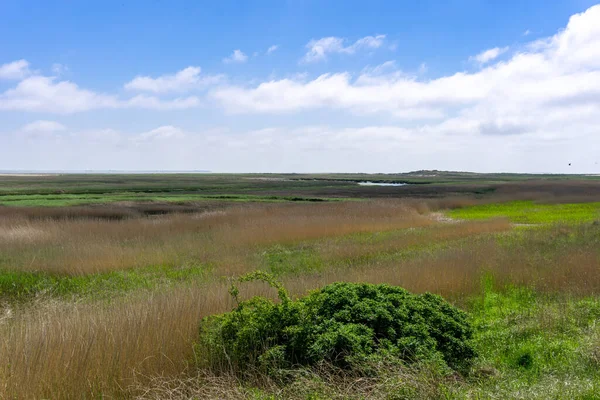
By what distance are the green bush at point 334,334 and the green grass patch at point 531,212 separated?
21896 millimetres

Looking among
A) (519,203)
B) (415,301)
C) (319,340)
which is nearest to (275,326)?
(319,340)

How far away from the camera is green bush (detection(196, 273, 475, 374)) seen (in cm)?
528

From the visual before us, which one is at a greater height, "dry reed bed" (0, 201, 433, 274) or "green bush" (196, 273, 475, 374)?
"green bush" (196, 273, 475, 374)

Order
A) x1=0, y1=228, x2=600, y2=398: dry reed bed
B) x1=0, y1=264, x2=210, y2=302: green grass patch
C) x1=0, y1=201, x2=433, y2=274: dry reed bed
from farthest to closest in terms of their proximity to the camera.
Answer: x1=0, y1=201, x2=433, y2=274: dry reed bed → x1=0, y1=264, x2=210, y2=302: green grass patch → x1=0, y1=228, x2=600, y2=398: dry reed bed

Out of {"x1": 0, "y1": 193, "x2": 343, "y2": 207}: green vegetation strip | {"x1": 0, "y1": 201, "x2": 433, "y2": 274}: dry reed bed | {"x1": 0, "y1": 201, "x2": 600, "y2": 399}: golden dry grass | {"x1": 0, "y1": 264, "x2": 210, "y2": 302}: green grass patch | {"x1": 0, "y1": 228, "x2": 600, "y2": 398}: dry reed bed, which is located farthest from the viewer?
{"x1": 0, "y1": 193, "x2": 343, "y2": 207}: green vegetation strip

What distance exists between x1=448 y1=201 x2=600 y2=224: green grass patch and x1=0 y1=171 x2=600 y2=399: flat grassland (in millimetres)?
2399

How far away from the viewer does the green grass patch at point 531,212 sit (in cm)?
2626

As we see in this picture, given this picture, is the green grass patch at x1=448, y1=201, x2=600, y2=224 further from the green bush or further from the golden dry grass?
the green bush

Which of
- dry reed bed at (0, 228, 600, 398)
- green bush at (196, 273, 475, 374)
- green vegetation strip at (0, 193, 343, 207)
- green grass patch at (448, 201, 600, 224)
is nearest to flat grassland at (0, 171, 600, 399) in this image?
→ dry reed bed at (0, 228, 600, 398)

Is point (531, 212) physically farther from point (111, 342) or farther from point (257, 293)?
point (111, 342)

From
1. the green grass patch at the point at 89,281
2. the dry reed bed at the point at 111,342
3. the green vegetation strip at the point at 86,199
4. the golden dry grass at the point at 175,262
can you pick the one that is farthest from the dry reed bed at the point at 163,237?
the green vegetation strip at the point at 86,199

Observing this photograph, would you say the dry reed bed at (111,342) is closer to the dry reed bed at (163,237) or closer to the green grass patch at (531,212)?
the dry reed bed at (163,237)

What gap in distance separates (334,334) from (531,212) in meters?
30.0

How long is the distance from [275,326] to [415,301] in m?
1.91
